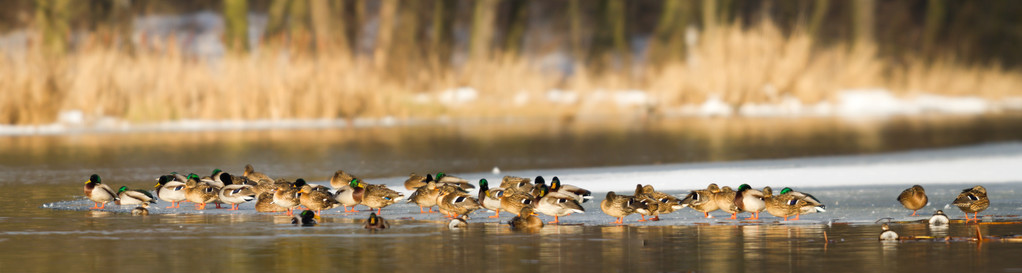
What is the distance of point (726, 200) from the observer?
36.3ft

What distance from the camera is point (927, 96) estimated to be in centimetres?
4225

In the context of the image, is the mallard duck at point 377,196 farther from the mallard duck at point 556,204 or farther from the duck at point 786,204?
the duck at point 786,204

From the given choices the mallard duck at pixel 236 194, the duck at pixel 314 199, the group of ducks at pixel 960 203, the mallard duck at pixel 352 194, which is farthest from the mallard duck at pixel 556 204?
the mallard duck at pixel 236 194

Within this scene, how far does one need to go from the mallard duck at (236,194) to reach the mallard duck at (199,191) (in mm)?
127

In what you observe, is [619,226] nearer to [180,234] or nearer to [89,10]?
[180,234]

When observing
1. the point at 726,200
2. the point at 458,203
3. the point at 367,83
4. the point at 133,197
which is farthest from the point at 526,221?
the point at 367,83

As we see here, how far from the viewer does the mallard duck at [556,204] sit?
1077 centimetres

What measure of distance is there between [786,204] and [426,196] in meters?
2.87

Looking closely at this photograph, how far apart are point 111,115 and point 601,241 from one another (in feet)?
64.4

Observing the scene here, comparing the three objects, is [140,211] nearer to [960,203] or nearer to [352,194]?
[352,194]

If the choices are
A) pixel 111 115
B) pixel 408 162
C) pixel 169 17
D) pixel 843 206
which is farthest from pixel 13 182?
pixel 169 17

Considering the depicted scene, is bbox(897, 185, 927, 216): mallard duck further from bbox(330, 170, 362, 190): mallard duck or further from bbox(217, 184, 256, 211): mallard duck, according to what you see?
bbox(217, 184, 256, 211): mallard duck

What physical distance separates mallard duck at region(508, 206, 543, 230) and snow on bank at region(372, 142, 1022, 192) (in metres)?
3.26

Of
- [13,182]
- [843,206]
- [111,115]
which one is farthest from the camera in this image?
[111,115]
